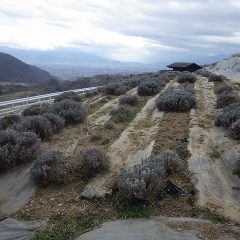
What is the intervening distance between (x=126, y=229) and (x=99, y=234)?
1.64ft

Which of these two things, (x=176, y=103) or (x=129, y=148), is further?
(x=176, y=103)

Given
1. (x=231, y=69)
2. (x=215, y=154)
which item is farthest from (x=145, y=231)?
(x=231, y=69)

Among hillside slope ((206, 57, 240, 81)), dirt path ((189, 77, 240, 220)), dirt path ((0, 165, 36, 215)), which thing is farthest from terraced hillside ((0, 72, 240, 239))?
hillside slope ((206, 57, 240, 81))

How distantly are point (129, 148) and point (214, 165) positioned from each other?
265cm

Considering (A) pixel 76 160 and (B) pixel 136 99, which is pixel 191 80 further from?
(A) pixel 76 160

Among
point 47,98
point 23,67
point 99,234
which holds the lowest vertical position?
point 23,67

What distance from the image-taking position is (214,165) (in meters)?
10.3

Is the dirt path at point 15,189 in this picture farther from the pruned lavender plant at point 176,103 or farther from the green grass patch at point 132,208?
the pruned lavender plant at point 176,103

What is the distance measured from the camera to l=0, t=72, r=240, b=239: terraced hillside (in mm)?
8016

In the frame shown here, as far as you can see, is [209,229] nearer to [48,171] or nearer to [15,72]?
[48,171]

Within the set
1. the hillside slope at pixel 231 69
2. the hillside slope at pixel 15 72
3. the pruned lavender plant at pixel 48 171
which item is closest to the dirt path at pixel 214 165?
the pruned lavender plant at pixel 48 171

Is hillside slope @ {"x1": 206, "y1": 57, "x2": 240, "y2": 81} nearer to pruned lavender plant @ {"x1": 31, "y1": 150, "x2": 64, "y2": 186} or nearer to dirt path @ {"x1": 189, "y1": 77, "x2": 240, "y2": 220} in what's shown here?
dirt path @ {"x1": 189, "y1": 77, "x2": 240, "y2": 220}

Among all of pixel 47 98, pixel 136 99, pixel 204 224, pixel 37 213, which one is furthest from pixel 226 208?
pixel 47 98

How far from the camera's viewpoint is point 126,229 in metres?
7.62
